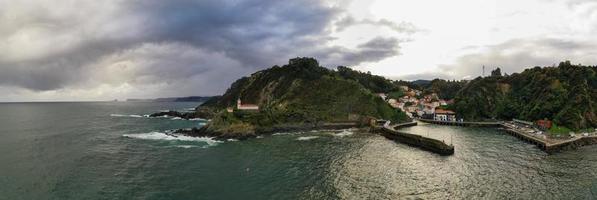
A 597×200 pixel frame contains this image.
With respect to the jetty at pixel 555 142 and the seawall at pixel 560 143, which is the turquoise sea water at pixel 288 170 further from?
the jetty at pixel 555 142

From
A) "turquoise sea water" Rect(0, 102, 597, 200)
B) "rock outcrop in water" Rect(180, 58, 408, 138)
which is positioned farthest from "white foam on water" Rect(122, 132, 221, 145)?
"rock outcrop in water" Rect(180, 58, 408, 138)

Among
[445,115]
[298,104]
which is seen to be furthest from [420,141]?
[445,115]

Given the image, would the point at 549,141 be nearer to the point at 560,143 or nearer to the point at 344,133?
the point at 560,143

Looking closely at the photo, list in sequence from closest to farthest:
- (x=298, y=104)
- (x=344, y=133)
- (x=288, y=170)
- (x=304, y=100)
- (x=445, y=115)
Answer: (x=288, y=170)
(x=344, y=133)
(x=298, y=104)
(x=304, y=100)
(x=445, y=115)

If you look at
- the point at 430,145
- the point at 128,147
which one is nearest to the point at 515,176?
the point at 430,145

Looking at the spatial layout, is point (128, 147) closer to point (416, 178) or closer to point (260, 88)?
point (416, 178)

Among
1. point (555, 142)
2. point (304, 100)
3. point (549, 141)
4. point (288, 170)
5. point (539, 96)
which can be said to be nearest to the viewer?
point (288, 170)

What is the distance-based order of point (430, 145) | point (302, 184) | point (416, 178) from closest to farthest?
point (302, 184) → point (416, 178) → point (430, 145)

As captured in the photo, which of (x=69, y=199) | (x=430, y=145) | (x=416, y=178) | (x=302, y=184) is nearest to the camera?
(x=69, y=199)
